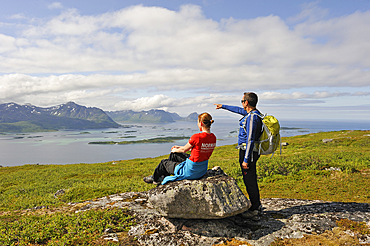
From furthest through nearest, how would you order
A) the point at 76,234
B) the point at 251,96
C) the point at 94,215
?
the point at 94,215 → the point at 251,96 → the point at 76,234

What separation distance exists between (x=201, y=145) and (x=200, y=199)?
5.30 ft

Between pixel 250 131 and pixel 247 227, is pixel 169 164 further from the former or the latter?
pixel 247 227

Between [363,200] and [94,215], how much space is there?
474 inches

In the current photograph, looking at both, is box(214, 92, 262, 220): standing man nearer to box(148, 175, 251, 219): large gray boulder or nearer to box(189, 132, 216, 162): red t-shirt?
box(148, 175, 251, 219): large gray boulder

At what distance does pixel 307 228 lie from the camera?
248 inches

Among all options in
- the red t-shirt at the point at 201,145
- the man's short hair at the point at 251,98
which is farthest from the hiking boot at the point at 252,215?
the man's short hair at the point at 251,98

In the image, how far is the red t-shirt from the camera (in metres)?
6.30

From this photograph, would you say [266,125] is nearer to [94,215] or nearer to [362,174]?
[94,215]

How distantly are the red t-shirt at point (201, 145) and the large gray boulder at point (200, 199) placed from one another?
0.77m

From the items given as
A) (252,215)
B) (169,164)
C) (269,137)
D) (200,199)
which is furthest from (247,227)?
(169,164)

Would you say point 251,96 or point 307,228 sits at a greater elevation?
point 251,96

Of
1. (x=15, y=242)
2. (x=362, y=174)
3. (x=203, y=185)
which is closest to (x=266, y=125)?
(x=203, y=185)

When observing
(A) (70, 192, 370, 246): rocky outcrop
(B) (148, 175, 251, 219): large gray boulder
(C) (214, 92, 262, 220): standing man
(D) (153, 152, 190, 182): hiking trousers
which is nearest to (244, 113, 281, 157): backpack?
(C) (214, 92, 262, 220): standing man

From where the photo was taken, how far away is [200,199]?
20.1ft
